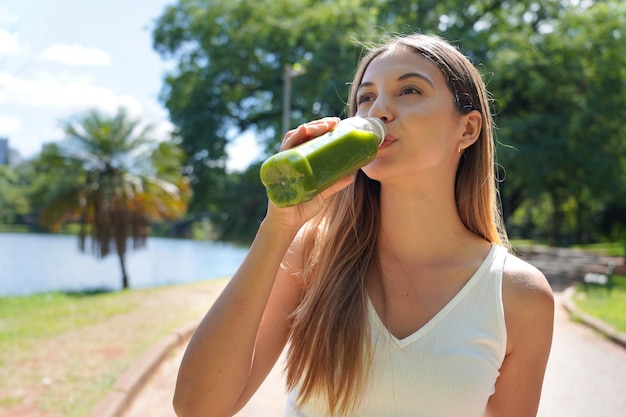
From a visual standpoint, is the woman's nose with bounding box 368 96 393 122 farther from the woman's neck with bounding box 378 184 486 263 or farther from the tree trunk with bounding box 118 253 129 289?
the tree trunk with bounding box 118 253 129 289

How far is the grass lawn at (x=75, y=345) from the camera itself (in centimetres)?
481

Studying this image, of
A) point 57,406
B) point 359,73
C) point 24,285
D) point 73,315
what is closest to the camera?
point 359,73

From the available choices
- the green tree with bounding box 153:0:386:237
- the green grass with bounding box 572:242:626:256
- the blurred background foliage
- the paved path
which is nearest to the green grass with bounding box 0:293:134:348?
the paved path

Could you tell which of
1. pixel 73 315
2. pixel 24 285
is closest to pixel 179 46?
pixel 24 285

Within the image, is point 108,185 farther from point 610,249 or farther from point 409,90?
point 610,249

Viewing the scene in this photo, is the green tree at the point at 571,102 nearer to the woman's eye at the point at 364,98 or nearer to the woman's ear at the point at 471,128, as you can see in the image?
the woman's ear at the point at 471,128

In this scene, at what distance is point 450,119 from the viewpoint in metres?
1.92

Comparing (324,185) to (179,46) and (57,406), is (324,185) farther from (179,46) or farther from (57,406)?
(179,46)

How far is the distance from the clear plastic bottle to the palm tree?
19.2 m

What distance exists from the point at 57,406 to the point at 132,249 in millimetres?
15950

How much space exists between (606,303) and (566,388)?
21.5ft

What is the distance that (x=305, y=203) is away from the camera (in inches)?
65.7

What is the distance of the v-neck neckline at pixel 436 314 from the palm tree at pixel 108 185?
19.1m

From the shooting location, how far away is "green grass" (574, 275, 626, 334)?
971cm
